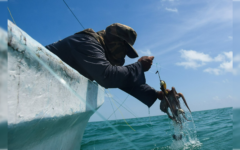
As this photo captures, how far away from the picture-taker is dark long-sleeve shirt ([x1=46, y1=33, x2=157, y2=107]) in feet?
4.54

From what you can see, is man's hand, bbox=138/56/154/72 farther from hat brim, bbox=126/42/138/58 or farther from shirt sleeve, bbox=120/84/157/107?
shirt sleeve, bbox=120/84/157/107

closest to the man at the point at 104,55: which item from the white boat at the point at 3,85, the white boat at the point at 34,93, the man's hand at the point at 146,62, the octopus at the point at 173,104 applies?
the man's hand at the point at 146,62

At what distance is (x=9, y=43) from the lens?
2.01ft

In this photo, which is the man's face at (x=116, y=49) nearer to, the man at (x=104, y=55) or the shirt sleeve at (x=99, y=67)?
the man at (x=104, y=55)

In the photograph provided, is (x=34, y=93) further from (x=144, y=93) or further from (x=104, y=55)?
(x=144, y=93)

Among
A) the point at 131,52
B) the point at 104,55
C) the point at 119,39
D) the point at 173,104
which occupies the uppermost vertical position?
the point at 119,39

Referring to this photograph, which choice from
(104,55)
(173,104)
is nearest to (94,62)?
(104,55)

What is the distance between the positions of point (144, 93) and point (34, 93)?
61.0 inches

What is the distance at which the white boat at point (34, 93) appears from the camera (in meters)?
0.63

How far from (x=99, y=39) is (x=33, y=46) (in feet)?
3.06

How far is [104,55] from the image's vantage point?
59.6 inches

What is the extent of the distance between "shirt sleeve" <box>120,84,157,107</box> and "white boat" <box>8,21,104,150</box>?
3.57 feet

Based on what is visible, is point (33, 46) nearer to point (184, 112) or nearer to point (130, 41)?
point (130, 41)

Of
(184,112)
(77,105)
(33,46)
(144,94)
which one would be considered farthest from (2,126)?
(184,112)
